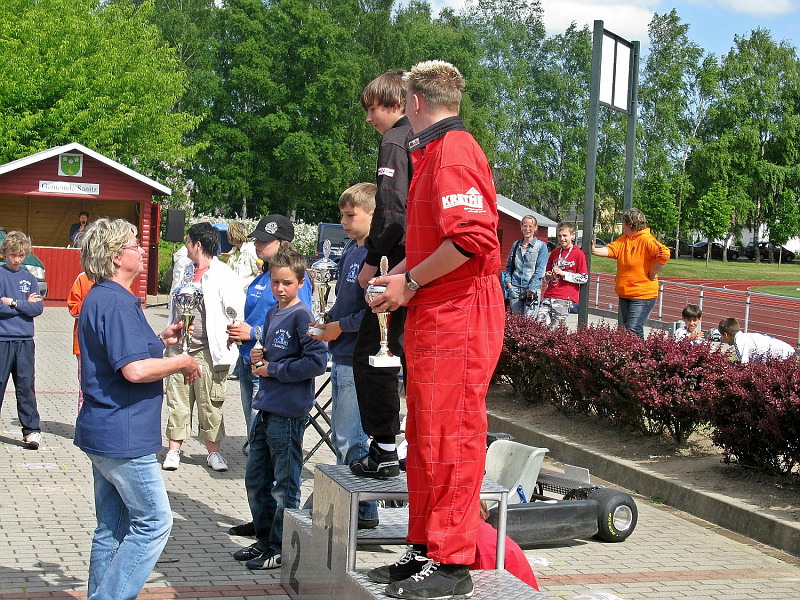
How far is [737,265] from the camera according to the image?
64.2 metres

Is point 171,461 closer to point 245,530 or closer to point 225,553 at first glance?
point 245,530

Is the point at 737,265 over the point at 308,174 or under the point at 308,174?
under

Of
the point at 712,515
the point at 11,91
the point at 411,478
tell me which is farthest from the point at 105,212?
the point at 411,478

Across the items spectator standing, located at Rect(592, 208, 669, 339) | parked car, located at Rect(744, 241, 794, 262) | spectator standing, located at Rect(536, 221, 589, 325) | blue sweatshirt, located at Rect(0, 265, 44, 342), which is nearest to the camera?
blue sweatshirt, located at Rect(0, 265, 44, 342)

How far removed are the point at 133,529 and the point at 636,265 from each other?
837cm

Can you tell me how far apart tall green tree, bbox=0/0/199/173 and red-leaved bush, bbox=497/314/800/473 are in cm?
2380

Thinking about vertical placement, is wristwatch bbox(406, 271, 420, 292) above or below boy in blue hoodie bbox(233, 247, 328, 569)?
above

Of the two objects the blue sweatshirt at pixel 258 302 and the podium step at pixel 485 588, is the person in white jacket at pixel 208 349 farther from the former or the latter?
the podium step at pixel 485 588

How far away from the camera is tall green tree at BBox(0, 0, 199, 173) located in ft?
99.5

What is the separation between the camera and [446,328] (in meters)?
3.72

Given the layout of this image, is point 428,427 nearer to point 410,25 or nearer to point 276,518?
point 276,518

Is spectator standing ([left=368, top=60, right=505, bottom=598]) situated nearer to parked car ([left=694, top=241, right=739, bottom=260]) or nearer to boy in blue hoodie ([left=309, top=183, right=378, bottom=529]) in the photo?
boy in blue hoodie ([left=309, top=183, right=378, bottom=529])

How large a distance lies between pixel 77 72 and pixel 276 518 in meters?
29.0

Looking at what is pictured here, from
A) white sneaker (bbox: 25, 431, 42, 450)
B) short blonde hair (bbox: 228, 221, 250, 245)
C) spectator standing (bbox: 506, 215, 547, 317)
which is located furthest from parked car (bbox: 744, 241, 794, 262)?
white sneaker (bbox: 25, 431, 42, 450)
